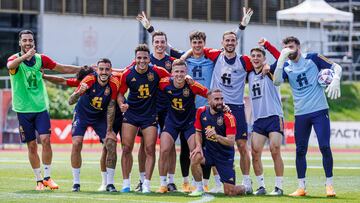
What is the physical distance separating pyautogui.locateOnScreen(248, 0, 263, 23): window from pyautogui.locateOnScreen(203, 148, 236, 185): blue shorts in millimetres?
38215

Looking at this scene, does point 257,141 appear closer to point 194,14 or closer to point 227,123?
point 227,123

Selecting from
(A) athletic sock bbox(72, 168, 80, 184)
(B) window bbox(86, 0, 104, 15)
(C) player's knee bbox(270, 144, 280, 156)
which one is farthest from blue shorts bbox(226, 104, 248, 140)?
(B) window bbox(86, 0, 104, 15)

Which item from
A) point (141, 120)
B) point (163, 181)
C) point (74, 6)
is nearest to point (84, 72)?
point (141, 120)

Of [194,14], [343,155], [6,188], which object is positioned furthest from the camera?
[194,14]

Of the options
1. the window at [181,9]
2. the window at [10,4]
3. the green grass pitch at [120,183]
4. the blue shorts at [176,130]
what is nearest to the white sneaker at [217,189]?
the green grass pitch at [120,183]

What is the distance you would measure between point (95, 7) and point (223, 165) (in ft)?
110

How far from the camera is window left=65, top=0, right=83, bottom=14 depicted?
47781 millimetres

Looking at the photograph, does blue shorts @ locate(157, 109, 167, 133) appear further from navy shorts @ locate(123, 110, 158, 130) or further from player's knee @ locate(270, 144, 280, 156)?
player's knee @ locate(270, 144, 280, 156)

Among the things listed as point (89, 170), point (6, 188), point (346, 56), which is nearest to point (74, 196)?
point (6, 188)

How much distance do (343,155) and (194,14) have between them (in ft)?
76.1

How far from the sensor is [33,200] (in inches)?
576

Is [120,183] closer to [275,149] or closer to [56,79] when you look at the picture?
[56,79]

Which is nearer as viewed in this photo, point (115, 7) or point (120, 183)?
point (120, 183)

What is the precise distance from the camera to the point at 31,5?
46156 millimetres
